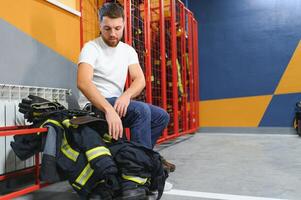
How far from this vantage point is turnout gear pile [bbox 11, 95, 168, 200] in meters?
1.29

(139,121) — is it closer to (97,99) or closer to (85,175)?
(97,99)

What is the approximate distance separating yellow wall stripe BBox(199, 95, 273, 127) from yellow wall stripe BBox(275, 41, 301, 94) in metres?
0.24

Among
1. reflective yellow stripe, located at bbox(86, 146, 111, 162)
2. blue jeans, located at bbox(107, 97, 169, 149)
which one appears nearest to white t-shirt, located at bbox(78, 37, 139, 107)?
blue jeans, located at bbox(107, 97, 169, 149)

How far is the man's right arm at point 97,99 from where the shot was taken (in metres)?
1.38

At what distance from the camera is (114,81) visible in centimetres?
178

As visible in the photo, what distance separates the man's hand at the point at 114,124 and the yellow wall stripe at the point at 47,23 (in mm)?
1130

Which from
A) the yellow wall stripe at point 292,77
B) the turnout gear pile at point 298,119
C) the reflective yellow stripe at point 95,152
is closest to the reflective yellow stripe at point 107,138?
the reflective yellow stripe at point 95,152

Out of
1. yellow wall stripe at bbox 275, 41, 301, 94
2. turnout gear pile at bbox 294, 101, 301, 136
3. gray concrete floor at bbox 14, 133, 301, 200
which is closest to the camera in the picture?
gray concrete floor at bbox 14, 133, 301, 200

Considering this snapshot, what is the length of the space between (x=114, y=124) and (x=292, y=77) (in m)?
3.79

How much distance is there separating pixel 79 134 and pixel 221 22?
13.1ft

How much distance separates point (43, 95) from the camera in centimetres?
213

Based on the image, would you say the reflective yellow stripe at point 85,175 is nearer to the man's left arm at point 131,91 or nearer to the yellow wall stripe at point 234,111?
the man's left arm at point 131,91

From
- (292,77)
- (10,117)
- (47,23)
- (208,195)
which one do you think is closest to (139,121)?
(208,195)

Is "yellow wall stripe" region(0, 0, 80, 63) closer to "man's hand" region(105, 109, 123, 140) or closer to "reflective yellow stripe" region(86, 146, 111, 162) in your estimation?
"man's hand" region(105, 109, 123, 140)
